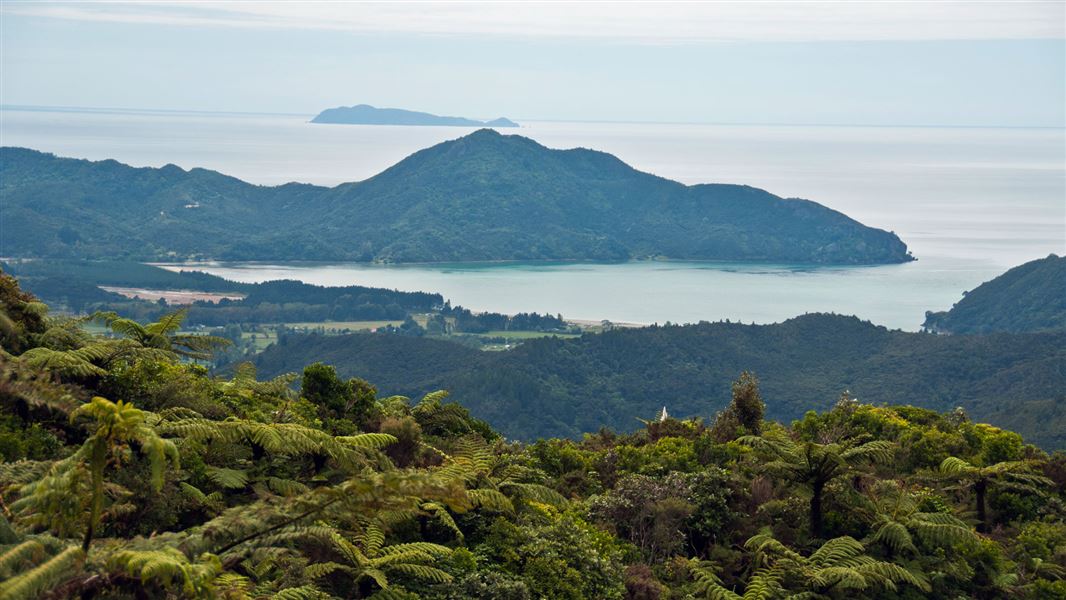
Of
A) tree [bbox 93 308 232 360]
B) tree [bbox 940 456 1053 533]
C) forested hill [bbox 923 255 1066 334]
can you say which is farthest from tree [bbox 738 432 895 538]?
forested hill [bbox 923 255 1066 334]

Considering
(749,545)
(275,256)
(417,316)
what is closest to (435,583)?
(749,545)

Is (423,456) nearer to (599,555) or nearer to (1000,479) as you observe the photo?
(599,555)

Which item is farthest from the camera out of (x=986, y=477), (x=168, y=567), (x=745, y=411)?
(x=745, y=411)

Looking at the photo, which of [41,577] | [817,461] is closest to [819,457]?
[817,461]

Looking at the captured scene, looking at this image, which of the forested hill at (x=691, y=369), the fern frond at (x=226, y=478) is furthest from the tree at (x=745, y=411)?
the forested hill at (x=691, y=369)

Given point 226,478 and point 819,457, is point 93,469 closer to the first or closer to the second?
point 226,478
